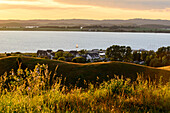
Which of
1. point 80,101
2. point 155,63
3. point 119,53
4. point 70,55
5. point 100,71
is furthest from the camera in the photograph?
point 70,55

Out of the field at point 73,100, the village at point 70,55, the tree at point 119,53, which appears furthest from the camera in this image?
the village at point 70,55

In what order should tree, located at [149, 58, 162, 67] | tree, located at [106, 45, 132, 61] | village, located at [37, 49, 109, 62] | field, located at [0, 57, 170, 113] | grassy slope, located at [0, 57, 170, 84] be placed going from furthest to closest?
village, located at [37, 49, 109, 62] < tree, located at [106, 45, 132, 61] < tree, located at [149, 58, 162, 67] < grassy slope, located at [0, 57, 170, 84] < field, located at [0, 57, 170, 113]

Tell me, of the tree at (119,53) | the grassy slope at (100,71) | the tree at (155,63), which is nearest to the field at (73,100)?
the grassy slope at (100,71)

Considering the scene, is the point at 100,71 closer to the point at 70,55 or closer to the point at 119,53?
the point at 119,53

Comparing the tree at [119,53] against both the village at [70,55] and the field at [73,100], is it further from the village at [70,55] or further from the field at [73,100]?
the field at [73,100]

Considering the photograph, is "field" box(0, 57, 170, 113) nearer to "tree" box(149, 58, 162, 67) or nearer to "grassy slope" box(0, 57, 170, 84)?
"grassy slope" box(0, 57, 170, 84)

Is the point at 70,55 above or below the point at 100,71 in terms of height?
below

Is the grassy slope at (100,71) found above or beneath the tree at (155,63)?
above

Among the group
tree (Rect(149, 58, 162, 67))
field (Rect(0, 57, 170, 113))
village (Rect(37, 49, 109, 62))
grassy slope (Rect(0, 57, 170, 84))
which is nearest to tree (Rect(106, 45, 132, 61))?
village (Rect(37, 49, 109, 62))

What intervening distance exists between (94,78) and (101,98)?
12680 millimetres

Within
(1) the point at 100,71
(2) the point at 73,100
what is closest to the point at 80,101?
(2) the point at 73,100

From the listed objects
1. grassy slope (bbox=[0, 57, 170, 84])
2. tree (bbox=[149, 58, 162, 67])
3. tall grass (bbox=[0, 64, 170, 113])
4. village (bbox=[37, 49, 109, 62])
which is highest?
tall grass (bbox=[0, 64, 170, 113])

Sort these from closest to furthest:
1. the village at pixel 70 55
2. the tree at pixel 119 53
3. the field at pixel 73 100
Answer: the field at pixel 73 100
the tree at pixel 119 53
the village at pixel 70 55

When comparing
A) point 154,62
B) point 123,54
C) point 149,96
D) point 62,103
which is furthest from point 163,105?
point 123,54
